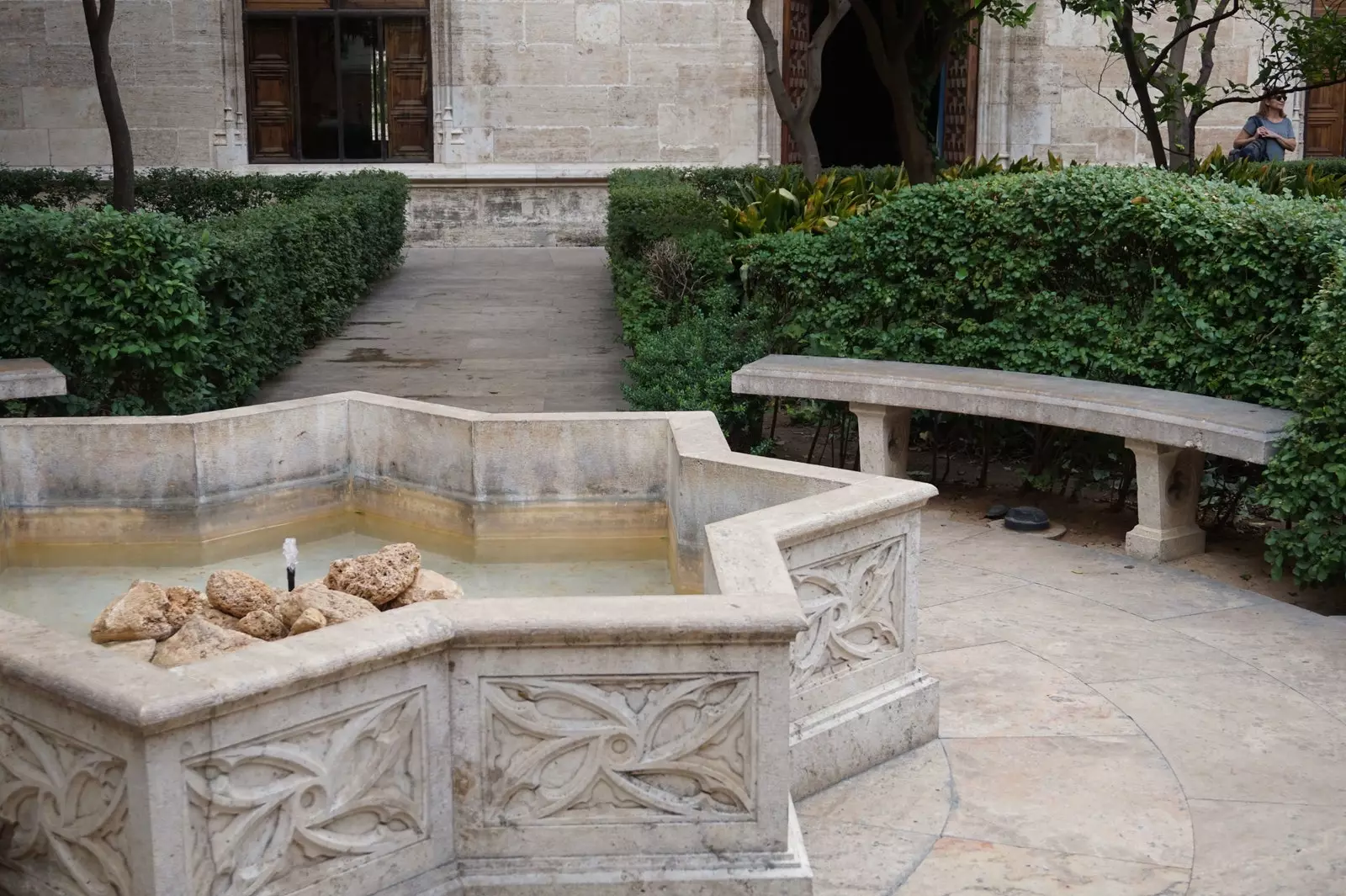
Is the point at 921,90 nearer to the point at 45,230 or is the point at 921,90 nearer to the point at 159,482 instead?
the point at 45,230

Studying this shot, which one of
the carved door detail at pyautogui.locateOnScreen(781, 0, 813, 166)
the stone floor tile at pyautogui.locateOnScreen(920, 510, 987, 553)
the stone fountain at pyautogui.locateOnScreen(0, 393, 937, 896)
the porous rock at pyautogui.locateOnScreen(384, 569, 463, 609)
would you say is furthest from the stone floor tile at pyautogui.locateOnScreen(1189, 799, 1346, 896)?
the carved door detail at pyautogui.locateOnScreen(781, 0, 813, 166)

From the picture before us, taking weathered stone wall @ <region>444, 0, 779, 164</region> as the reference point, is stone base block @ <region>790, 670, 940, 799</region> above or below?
below

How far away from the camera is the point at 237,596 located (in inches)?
193

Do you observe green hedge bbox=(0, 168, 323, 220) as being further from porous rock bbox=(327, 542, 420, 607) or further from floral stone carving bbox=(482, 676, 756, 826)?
floral stone carving bbox=(482, 676, 756, 826)

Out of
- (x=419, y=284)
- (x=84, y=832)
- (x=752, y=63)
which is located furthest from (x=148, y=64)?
(x=84, y=832)

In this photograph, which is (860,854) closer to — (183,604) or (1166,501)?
(183,604)

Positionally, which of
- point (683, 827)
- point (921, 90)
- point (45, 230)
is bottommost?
point (683, 827)

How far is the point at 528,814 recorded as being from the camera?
12.1 feet

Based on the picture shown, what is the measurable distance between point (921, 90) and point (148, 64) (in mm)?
8906

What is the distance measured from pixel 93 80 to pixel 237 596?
573 inches

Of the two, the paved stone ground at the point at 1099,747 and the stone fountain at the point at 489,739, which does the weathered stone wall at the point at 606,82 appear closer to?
the paved stone ground at the point at 1099,747

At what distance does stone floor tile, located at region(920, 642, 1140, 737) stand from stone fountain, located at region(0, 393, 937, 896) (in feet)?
1.64

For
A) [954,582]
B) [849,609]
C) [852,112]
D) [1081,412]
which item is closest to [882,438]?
[1081,412]

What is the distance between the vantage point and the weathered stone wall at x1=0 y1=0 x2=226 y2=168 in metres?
17.6
